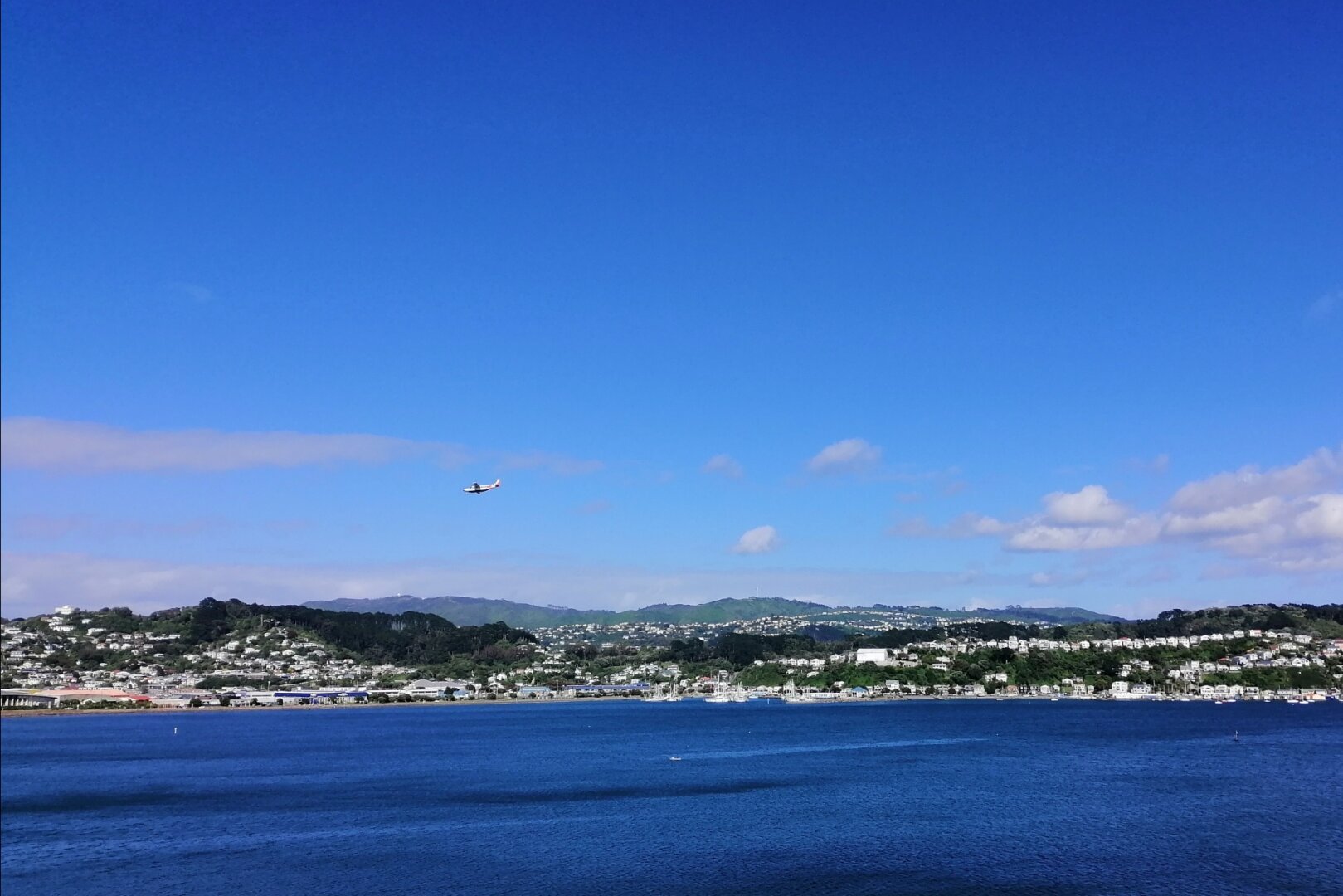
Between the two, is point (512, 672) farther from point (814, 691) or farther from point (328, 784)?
point (328, 784)

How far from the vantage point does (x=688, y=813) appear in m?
43.8

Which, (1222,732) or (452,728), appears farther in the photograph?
(452,728)

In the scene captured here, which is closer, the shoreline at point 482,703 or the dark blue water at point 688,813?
the dark blue water at point 688,813

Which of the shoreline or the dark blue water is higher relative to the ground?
the dark blue water

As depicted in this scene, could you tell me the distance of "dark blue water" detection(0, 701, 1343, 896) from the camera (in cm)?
3175

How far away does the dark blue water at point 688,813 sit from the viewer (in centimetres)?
3175

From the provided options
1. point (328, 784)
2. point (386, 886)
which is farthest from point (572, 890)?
point (328, 784)

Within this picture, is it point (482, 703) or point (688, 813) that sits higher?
point (688, 813)

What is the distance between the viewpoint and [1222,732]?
79875mm

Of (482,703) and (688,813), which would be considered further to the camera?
(482,703)

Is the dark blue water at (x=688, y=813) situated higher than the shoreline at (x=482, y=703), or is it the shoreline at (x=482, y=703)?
the dark blue water at (x=688, y=813)

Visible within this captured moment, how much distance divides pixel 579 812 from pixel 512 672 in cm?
14131

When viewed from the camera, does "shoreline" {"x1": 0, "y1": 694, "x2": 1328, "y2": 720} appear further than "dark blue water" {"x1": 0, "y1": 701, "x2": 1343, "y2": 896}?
Yes

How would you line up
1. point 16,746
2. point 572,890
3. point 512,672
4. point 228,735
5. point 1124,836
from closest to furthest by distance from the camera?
point 572,890 → point 1124,836 → point 16,746 → point 228,735 → point 512,672
